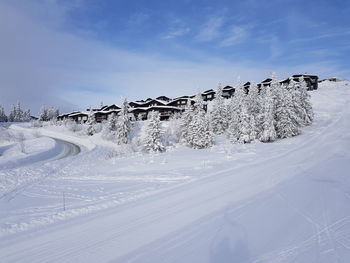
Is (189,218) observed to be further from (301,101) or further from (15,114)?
(15,114)

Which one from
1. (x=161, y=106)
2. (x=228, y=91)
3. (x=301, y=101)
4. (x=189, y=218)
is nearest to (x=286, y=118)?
(x=301, y=101)

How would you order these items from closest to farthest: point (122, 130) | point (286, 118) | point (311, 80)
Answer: point (286, 118) → point (122, 130) → point (311, 80)

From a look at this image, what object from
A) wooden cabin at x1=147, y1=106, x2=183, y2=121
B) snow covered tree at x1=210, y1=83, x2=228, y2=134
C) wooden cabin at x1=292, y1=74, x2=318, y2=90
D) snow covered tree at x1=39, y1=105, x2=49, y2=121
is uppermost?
wooden cabin at x1=292, y1=74, x2=318, y2=90

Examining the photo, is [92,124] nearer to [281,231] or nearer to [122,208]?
[122,208]

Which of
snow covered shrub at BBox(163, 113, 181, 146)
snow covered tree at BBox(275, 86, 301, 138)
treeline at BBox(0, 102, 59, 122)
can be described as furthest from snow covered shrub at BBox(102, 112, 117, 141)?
treeline at BBox(0, 102, 59, 122)

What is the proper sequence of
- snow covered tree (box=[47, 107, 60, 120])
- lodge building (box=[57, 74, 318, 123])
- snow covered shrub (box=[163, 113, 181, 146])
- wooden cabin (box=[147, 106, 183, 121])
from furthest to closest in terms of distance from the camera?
snow covered tree (box=[47, 107, 60, 120]) < lodge building (box=[57, 74, 318, 123]) < wooden cabin (box=[147, 106, 183, 121]) < snow covered shrub (box=[163, 113, 181, 146])

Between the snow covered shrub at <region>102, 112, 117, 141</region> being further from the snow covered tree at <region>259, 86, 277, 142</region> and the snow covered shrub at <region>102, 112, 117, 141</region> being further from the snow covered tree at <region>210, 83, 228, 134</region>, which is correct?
the snow covered tree at <region>259, 86, 277, 142</region>

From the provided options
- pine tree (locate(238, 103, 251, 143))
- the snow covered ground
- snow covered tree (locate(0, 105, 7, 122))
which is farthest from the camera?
snow covered tree (locate(0, 105, 7, 122))

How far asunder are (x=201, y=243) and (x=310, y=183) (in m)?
9.13

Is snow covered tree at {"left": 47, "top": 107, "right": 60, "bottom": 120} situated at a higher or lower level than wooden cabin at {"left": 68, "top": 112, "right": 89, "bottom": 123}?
higher

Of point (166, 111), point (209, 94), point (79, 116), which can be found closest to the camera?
point (166, 111)

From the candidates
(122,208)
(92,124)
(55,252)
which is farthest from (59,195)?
(92,124)

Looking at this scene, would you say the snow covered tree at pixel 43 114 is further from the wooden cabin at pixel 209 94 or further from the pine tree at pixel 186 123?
the pine tree at pixel 186 123

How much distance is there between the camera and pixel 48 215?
10.3 metres
